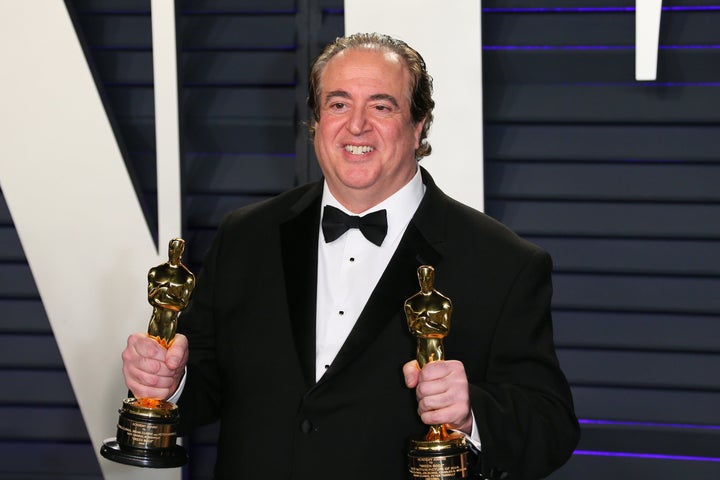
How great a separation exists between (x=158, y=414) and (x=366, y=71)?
2.61 feet

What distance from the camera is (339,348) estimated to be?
217cm

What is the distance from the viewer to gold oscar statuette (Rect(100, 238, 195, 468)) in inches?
79.0

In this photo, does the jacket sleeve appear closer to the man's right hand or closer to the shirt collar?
the shirt collar

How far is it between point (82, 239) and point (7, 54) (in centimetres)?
60

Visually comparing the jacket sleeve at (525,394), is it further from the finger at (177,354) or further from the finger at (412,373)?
the finger at (177,354)

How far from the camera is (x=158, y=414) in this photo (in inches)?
79.5

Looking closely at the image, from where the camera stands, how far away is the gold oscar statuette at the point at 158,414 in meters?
2.01

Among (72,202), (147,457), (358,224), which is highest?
(72,202)

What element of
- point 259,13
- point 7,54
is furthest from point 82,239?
point 259,13

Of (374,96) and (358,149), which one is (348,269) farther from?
(374,96)

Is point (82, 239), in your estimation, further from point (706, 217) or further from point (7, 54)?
point (706, 217)

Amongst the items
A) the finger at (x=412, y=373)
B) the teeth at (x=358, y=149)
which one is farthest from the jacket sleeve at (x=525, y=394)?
the teeth at (x=358, y=149)

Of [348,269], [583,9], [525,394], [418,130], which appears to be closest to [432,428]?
[525,394]

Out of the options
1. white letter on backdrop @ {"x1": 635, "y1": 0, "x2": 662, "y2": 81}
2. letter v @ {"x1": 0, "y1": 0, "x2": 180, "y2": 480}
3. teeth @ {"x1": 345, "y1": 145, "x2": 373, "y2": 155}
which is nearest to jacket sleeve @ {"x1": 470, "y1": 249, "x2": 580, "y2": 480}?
teeth @ {"x1": 345, "y1": 145, "x2": 373, "y2": 155}
